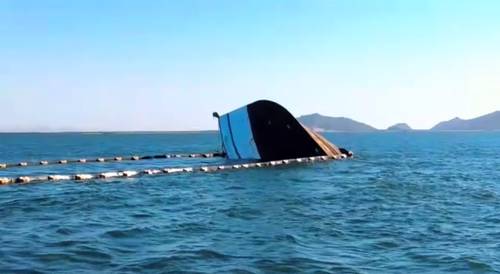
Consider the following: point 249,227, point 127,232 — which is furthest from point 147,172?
point 127,232

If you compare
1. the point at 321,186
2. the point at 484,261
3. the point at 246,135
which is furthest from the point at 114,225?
the point at 246,135

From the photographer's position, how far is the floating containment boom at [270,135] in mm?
46594

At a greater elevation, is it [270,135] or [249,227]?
[270,135]

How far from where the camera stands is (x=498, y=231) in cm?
1803

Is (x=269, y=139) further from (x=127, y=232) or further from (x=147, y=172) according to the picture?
(x=127, y=232)

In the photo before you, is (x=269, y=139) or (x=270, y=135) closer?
(x=270, y=135)

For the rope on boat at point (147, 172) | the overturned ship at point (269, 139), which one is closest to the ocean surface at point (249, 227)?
the rope on boat at point (147, 172)

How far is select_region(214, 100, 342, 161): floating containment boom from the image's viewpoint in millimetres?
46594

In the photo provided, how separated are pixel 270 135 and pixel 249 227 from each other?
96.3ft

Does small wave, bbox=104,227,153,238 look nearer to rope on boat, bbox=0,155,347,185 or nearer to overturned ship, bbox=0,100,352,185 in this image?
rope on boat, bbox=0,155,347,185

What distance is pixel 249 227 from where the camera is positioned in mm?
18109

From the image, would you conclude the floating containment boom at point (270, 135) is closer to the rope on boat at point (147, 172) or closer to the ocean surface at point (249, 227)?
the rope on boat at point (147, 172)

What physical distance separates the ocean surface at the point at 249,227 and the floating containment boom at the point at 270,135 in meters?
15.3

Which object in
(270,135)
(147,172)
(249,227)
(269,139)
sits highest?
(270,135)
